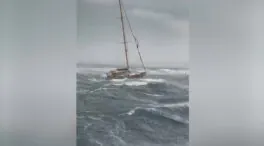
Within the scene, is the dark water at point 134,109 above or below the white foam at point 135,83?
below

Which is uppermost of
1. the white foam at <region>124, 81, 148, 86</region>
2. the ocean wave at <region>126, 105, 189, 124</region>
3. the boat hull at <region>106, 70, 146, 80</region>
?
the boat hull at <region>106, 70, 146, 80</region>

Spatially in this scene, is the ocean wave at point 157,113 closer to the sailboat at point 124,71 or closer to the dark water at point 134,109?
the dark water at point 134,109

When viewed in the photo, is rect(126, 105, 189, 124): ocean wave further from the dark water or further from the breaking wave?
the breaking wave

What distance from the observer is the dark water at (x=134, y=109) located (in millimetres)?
1880

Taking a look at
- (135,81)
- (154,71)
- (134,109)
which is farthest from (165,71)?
(134,109)

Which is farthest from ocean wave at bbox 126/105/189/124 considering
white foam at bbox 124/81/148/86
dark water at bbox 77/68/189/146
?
white foam at bbox 124/81/148/86

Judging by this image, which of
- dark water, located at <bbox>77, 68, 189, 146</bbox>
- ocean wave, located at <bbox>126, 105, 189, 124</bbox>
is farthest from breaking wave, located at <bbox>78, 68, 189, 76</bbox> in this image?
ocean wave, located at <bbox>126, 105, 189, 124</bbox>

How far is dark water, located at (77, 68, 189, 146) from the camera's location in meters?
1.88

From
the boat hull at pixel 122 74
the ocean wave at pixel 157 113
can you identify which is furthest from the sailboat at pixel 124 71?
the ocean wave at pixel 157 113

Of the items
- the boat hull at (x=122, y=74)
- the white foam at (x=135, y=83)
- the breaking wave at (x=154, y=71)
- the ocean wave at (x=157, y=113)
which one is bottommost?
the ocean wave at (x=157, y=113)

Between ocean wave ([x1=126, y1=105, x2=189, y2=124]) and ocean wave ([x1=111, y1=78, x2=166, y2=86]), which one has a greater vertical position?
ocean wave ([x1=111, y1=78, x2=166, y2=86])
